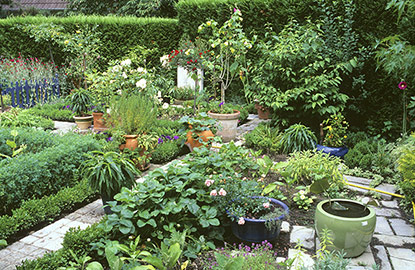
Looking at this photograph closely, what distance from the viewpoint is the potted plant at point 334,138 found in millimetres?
5495

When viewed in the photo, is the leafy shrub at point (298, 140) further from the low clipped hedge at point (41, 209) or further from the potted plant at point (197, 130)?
the low clipped hedge at point (41, 209)

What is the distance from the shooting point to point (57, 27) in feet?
34.9

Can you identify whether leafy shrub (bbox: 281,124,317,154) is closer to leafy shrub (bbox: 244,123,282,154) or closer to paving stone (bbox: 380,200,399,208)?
leafy shrub (bbox: 244,123,282,154)

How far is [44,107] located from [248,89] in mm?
5048

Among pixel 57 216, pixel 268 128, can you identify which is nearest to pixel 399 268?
pixel 57 216

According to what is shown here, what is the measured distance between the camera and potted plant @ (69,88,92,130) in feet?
24.2

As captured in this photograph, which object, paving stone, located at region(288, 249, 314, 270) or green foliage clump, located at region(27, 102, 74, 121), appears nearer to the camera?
paving stone, located at region(288, 249, 314, 270)

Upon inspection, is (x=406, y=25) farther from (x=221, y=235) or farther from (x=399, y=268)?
(x=221, y=235)

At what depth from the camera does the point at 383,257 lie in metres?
3.07

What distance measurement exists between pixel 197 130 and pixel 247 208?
2.40m

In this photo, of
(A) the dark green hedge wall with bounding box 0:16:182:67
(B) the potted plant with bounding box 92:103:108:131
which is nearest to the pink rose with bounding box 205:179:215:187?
(B) the potted plant with bounding box 92:103:108:131

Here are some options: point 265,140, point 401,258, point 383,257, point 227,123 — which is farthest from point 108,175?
point 227,123

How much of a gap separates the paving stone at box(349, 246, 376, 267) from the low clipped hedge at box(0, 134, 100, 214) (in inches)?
119

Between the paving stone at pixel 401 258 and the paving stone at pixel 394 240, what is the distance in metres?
0.11
